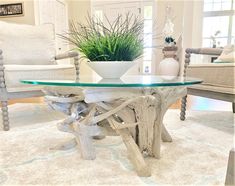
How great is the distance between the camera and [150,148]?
1.03 metres

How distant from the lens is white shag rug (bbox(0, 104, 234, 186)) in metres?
0.85

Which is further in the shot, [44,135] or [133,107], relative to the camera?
[44,135]

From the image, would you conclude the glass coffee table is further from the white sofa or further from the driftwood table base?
the white sofa

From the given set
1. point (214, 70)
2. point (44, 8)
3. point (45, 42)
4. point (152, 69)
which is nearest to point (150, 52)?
point (152, 69)

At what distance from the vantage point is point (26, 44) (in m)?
2.00

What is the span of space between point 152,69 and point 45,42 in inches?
117

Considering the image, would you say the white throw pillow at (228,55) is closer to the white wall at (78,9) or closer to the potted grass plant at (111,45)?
the potted grass plant at (111,45)

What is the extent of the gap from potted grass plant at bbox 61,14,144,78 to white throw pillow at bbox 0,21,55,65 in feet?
3.78

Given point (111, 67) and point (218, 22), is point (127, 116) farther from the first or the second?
point (218, 22)

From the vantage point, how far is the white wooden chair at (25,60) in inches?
59.4

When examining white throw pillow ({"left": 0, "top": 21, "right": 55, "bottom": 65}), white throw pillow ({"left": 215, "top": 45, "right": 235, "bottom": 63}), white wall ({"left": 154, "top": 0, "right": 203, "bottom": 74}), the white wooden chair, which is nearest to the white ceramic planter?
the white wooden chair

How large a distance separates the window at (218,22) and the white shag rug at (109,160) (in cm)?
353

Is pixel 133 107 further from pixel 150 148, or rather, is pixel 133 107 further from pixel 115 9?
pixel 115 9

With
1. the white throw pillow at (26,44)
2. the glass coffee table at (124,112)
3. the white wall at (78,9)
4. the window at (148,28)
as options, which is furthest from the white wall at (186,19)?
the glass coffee table at (124,112)
